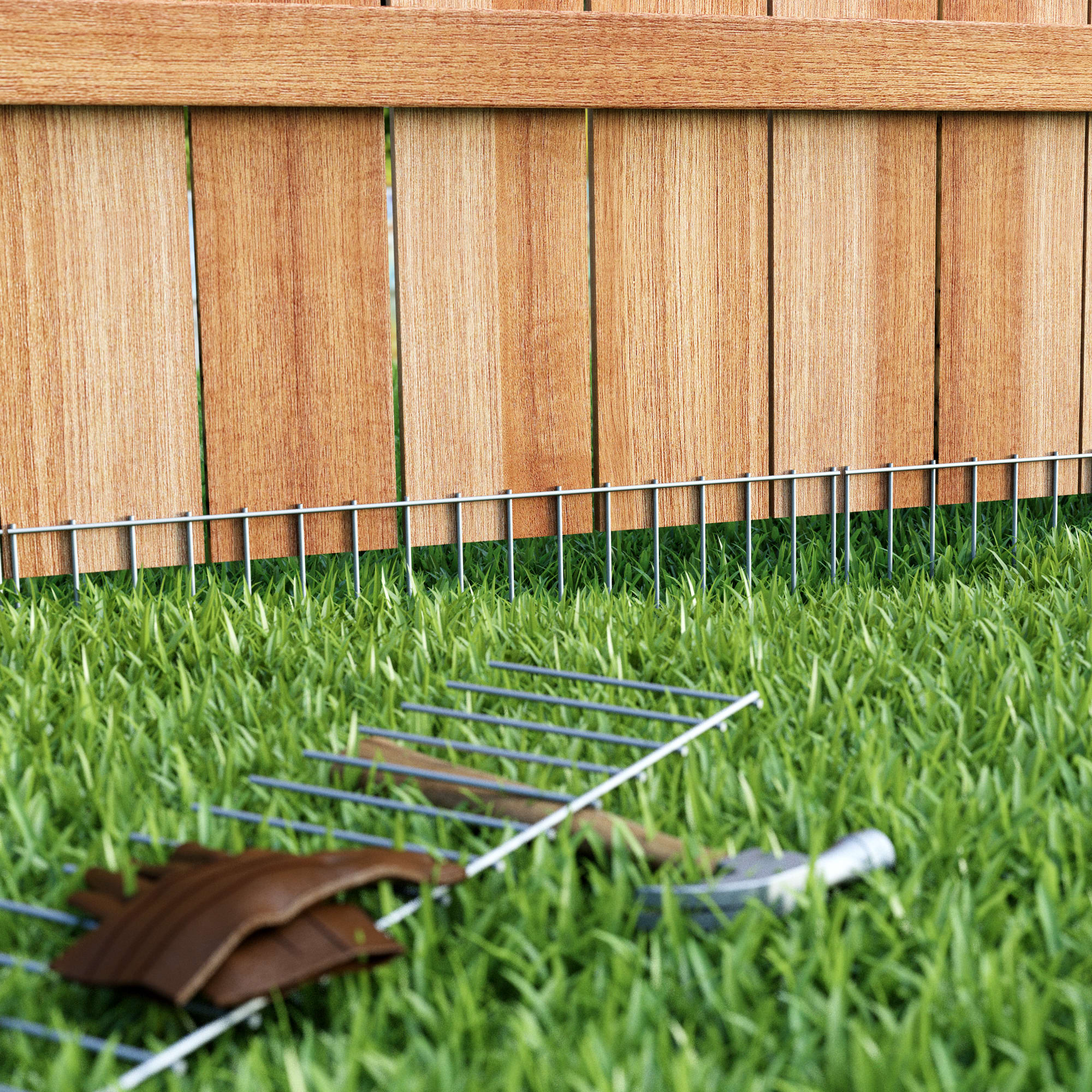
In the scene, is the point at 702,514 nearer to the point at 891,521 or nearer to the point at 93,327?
the point at 891,521

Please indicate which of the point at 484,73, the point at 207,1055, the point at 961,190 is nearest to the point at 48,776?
the point at 207,1055

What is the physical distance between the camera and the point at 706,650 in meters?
2.48

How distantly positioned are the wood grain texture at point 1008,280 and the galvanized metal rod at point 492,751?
1.86 meters

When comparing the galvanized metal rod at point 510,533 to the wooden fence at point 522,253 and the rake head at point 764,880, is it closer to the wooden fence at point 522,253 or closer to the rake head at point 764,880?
the wooden fence at point 522,253

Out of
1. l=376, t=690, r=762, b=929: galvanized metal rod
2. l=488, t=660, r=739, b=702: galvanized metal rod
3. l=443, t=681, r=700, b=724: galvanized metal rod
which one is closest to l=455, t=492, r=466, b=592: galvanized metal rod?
l=488, t=660, r=739, b=702: galvanized metal rod

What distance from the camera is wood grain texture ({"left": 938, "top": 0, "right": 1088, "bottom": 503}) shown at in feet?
10.9

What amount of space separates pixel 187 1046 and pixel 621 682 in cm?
103

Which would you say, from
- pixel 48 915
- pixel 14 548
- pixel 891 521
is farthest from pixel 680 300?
pixel 48 915

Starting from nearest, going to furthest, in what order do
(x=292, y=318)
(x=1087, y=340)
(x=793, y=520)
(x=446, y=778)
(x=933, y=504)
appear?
(x=446, y=778), (x=292, y=318), (x=793, y=520), (x=933, y=504), (x=1087, y=340)

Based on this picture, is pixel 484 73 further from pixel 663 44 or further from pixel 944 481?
pixel 944 481

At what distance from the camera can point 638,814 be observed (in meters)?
1.73

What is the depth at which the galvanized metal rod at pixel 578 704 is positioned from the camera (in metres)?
1.86

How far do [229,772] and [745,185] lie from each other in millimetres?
1946

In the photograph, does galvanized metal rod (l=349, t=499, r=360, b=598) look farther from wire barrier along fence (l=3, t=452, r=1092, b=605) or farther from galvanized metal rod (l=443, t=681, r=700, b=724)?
galvanized metal rod (l=443, t=681, r=700, b=724)
